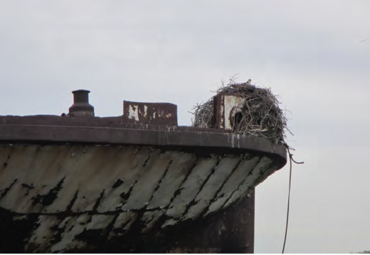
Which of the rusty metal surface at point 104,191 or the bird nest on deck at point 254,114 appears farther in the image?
the bird nest on deck at point 254,114

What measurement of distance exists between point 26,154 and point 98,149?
0.67 metres

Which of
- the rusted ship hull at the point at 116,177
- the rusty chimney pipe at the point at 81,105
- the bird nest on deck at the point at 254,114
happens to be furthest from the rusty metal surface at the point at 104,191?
the rusty chimney pipe at the point at 81,105

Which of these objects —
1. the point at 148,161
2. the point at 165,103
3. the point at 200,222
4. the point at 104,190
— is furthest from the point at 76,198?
the point at 200,222

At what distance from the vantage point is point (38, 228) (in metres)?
8.07

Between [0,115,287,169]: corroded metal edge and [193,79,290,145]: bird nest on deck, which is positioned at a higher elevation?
[193,79,290,145]: bird nest on deck

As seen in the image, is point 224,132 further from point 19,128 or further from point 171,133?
point 19,128

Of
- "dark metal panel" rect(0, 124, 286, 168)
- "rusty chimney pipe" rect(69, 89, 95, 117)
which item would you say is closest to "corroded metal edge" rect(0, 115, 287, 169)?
"dark metal panel" rect(0, 124, 286, 168)

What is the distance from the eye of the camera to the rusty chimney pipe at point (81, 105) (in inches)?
342

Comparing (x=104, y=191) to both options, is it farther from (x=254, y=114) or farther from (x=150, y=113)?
(x=254, y=114)

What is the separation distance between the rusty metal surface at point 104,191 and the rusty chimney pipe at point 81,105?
39.4 inches

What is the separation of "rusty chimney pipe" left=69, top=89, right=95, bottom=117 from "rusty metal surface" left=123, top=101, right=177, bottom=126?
0.70m

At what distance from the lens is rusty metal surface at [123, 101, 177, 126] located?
26.6 feet

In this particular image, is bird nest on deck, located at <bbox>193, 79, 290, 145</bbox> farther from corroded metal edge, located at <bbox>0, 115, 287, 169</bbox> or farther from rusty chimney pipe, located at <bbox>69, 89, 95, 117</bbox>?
rusty chimney pipe, located at <bbox>69, 89, 95, 117</bbox>

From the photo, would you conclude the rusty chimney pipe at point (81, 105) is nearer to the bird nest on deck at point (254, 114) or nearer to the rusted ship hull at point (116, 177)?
the rusted ship hull at point (116, 177)
